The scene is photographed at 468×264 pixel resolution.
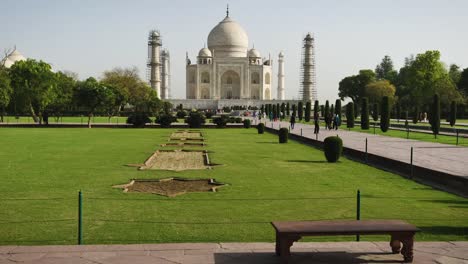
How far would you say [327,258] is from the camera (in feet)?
17.1

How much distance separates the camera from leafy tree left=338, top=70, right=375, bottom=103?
73875 millimetres

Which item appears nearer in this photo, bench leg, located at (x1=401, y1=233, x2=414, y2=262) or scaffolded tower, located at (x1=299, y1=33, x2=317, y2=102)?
bench leg, located at (x1=401, y1=233, x2=414, y2=262)

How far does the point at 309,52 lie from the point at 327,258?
250ft

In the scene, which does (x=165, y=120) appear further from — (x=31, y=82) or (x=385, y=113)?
(x=385, y=113)

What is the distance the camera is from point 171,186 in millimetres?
10258

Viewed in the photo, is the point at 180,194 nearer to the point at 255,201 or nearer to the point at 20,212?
the point at 255,201

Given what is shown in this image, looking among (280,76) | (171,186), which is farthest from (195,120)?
(280,76)

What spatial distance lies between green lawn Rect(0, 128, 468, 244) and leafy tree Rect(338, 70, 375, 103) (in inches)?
2436

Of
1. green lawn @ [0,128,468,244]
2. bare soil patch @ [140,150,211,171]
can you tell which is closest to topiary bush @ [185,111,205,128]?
bare soil patch @ [140,150,211,171]

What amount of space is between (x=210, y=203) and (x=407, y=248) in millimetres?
3853

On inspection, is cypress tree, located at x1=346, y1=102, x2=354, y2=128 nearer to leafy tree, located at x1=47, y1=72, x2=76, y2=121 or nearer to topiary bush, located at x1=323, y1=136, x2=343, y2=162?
topiary bush, located at x1=323, y1=136, x2=343, y2=162

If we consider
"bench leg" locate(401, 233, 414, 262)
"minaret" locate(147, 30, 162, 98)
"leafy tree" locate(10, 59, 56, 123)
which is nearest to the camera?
"bench leg" locate(401, 233, 414, 262)

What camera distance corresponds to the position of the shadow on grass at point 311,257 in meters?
5.12

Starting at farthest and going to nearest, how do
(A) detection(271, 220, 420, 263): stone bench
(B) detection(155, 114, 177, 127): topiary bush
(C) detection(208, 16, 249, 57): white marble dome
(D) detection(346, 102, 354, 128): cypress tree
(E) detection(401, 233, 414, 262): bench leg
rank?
(C) detection(208, 16, 249, 57): white marble dome
(B) detection(155, 114, 177, 127): topiary bush
(D) detection(346, 102, 354, 128): cypress tree
(E) detection(401, 233, 414, 262): bench leg
(A) detection(271, 220, 420, 263): stone bench
